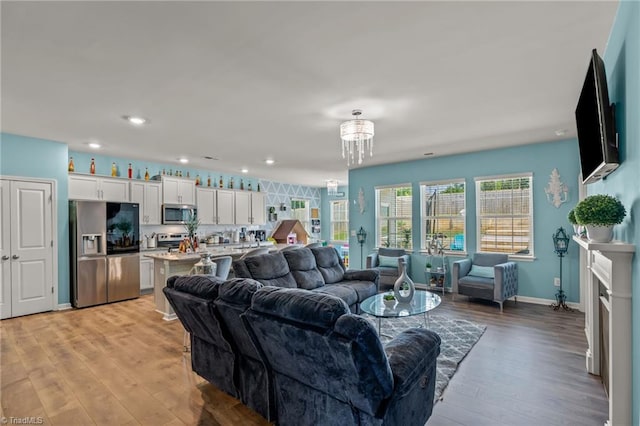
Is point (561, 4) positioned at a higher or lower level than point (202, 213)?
higher

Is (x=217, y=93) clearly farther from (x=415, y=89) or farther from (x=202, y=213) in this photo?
(x=202, y=213)

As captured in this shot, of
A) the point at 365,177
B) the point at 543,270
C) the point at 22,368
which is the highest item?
the point at 365,177

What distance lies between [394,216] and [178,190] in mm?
4743

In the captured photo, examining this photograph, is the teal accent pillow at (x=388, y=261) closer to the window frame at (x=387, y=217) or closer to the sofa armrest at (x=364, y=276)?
the window frame at (x=387, y=217)

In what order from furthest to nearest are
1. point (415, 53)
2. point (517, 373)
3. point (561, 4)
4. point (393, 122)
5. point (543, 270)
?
1. point (543, 270)
2. point (393, 122)
3. point (517, 373)
4. point (415, 53)
5. point (561, 4)

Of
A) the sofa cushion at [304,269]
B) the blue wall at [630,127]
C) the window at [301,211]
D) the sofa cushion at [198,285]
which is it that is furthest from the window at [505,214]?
the window at [301,211]

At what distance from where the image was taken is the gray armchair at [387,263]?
6.02m

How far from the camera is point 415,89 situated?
3.03 meters

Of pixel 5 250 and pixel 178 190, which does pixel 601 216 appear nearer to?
pixel 5 250

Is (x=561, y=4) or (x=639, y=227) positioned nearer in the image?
(x=639, y=227)

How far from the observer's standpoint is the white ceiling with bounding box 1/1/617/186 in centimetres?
195

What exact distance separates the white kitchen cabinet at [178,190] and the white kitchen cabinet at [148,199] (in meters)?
0.12

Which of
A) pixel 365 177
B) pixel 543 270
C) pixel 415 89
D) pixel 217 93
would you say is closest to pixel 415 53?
pixel 415 89

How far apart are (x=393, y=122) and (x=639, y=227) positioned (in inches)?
110
